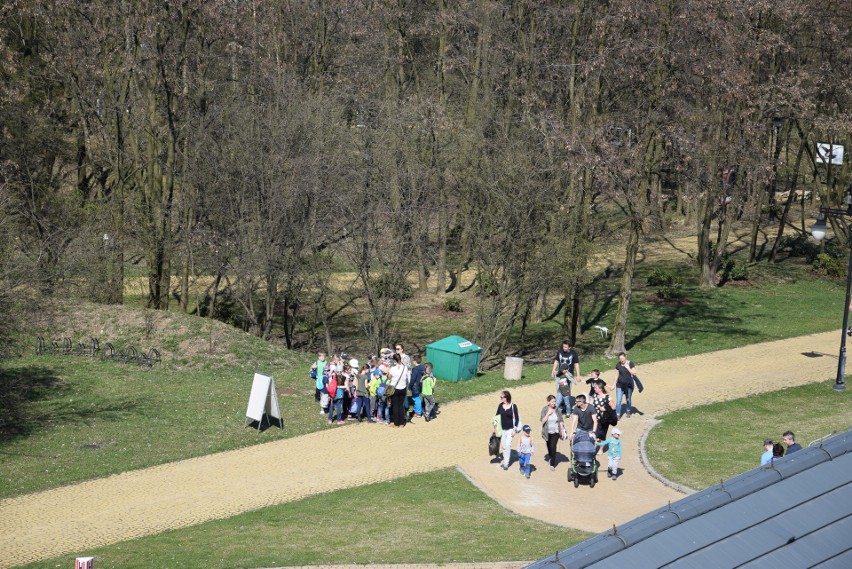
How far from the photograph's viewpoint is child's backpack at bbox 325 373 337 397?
79.3 ft

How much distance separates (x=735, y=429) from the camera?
79.3 feet

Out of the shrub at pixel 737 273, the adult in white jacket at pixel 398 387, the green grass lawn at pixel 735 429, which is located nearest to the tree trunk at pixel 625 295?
the green grass lawn at pixel 735 429

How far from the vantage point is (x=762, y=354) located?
3178cm

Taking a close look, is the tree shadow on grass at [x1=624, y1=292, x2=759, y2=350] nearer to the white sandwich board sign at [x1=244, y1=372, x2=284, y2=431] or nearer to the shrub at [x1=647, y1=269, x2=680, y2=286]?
the shrub at [x1=647, y1=269, x2=680, y2=286]

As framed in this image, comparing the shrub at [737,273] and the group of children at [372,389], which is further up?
the group of children at [372,389]

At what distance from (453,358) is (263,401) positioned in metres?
6.24

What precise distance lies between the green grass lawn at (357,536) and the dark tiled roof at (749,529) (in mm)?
7030

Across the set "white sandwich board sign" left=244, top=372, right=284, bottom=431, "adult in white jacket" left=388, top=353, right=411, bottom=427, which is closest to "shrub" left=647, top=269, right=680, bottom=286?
"adult in white jacket" left=388, top=353, right=411, bottom=427

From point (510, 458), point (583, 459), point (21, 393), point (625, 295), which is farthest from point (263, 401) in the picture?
point (625, 295)

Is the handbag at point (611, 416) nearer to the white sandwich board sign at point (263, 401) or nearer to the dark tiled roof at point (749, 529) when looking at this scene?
the white sandwich board sign at point (263, 401)

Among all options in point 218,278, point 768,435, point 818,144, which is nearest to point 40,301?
point 218,278

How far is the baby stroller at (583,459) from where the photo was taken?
20.1 meters

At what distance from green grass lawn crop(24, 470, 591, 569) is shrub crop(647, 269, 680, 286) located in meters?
25.5

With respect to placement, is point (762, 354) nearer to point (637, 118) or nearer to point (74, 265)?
point (637, 118)
